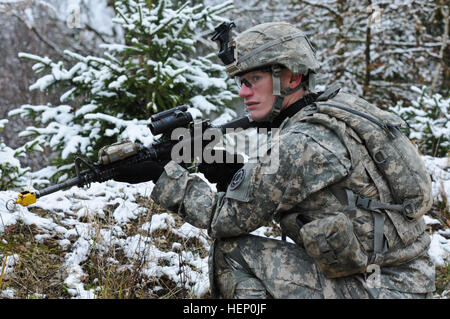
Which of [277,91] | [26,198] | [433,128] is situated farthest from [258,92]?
[433,128]

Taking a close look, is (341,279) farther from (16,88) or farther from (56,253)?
(16,88)

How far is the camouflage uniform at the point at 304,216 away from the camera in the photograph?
7.25 feet

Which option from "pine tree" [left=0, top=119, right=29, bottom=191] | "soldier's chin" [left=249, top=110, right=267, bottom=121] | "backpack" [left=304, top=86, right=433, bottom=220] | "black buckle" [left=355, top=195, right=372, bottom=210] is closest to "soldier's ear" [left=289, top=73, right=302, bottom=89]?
"soldier's chin" [left=249, top=110, right=267, bottom=121]

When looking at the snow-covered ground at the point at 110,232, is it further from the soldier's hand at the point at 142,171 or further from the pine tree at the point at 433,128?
the pine tree at the point at 433,128

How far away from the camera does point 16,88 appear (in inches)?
523

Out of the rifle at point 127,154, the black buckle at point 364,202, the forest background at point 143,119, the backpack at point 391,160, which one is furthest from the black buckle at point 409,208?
the forest background at point 143,119

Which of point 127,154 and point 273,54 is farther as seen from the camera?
point 127,154

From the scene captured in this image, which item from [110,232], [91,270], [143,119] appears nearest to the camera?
[91,270]

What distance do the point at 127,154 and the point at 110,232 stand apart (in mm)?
994

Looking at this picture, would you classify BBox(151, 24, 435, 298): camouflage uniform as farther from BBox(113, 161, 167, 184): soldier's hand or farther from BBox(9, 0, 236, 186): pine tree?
BBox(9, 0, 236, 186): pine tree

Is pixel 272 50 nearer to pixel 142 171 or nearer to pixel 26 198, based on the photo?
pixel 142 171

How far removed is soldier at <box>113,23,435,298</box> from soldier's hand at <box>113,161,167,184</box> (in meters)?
0.18

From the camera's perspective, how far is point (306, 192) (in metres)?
2.21
